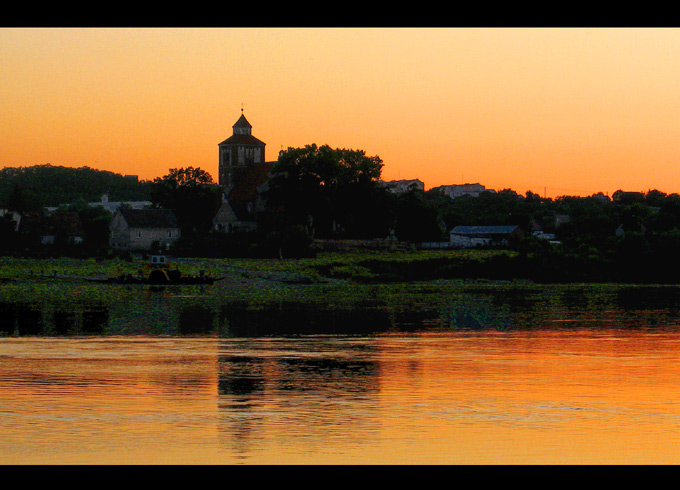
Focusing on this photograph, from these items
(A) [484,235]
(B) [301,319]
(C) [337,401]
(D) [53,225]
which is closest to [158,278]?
(B) [301,319]

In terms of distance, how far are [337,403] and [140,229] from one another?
14248cm

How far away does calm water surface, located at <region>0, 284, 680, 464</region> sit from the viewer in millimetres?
17312

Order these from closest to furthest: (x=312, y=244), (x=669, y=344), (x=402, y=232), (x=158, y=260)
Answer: (x=669, y=344) < (x=158, y=260) < (x=312, y=244) < (x=402, y=232)

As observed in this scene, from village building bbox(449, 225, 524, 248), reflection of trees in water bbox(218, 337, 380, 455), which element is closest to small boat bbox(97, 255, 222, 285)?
reflection of trees in water bbox(218, 337, 380, 455)

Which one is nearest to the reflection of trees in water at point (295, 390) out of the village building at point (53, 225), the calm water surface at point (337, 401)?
the calm water surface at point (337, 401)

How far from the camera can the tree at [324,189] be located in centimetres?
15062

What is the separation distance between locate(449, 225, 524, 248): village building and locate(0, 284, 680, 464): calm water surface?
5644 inches

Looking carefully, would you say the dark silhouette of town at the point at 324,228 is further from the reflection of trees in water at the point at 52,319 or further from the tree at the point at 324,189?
the reflection of trees in water at the point at 52,319

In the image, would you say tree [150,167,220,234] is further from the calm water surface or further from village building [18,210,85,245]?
the calm water surface

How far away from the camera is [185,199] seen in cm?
17175

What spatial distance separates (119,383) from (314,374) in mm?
5639

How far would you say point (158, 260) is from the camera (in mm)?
98625

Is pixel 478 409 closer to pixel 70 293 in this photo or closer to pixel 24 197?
pixel 70 293

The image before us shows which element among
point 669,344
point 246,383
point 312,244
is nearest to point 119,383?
point 246,383
